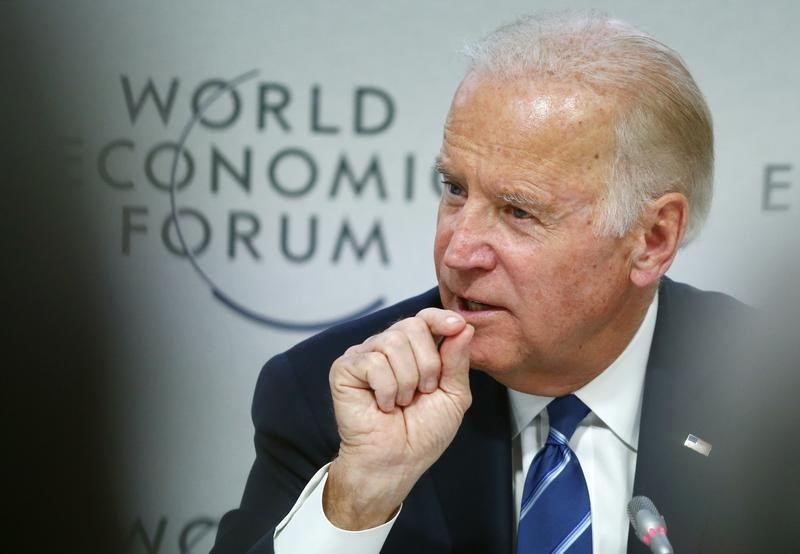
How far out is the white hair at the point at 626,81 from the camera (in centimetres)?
176

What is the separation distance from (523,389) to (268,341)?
2.65ft

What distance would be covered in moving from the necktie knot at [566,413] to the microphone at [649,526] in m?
0.59

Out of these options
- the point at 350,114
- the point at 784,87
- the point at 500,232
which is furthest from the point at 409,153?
the point at 784,87

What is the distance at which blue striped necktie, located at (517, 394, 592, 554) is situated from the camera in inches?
73.5

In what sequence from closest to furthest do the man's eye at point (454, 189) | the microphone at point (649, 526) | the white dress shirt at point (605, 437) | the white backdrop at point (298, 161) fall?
the microphone at point (649, 526), the man's eye at point (454, 189), the white dress shirt at point (605, 437), the white backdrop at point (298, 161)

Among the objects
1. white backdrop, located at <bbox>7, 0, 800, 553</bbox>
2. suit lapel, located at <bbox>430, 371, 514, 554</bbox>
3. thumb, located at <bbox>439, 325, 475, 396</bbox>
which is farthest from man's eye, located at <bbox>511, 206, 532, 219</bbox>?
white backdrop, located at <bbox>7, 0, 800, 553</bbox>

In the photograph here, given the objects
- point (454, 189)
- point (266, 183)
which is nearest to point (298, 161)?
point (266, 183)

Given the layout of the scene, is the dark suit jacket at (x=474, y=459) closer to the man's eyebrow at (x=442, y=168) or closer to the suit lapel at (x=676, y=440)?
the suit lapel at (x=676, y=440)

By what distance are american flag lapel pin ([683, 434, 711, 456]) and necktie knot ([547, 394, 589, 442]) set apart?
20 cm

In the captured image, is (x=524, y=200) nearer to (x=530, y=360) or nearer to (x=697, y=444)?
(x=530, y=360)

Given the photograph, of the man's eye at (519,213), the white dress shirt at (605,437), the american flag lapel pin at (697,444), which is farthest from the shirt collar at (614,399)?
the man's eye at (519,213)

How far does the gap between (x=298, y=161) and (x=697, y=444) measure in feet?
3.85

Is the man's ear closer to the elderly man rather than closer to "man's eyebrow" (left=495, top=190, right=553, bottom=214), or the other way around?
the elderly man

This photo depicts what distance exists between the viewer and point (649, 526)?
4.29ft
